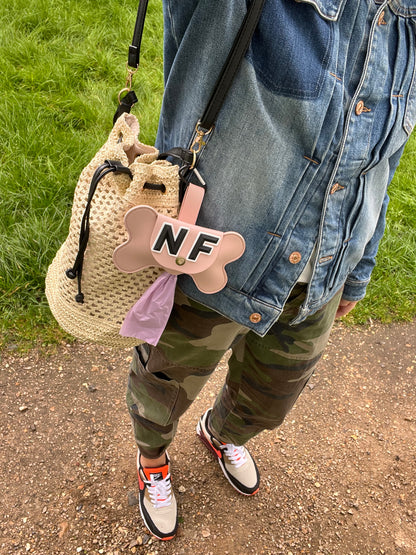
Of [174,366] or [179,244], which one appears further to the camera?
[174,366]

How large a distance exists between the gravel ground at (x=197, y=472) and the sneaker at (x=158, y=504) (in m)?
0.06

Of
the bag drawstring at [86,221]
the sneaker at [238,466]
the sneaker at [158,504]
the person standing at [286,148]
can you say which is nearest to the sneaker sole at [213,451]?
the sneaker at [238,466]

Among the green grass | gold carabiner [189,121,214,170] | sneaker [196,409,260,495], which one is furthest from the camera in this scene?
the green grass

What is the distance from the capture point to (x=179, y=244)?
3.22ft

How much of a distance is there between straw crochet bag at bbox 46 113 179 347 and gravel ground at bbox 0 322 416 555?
3.38 feet

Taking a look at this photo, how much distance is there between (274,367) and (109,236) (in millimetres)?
682

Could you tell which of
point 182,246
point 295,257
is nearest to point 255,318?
point 295,257

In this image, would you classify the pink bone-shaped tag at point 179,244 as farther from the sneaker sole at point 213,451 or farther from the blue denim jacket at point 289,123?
the sneaker sole at point 213,451

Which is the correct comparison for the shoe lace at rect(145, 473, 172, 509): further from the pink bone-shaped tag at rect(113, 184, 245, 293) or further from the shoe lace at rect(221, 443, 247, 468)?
the pink bone-shaped tag at rect(113, 184, 245, 293)

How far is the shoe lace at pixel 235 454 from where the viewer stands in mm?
2004

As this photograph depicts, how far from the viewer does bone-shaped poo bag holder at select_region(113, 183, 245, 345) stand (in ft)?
3.13

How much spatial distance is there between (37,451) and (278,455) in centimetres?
105

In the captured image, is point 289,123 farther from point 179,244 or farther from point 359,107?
point 179,244

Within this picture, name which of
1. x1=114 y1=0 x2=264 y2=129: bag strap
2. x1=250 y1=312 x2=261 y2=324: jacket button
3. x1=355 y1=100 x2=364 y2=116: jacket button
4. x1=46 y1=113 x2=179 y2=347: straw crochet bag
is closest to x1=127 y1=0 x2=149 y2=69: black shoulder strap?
x1=114 y1=0 x2=264 y2=129: bag strap
